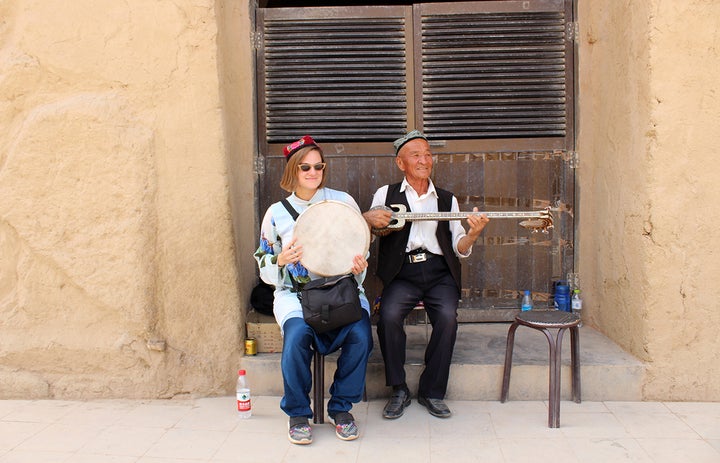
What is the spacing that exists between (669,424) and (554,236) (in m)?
1.35

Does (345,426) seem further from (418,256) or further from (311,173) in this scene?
(311,173)

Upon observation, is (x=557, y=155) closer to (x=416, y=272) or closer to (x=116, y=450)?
(x=416, y=272)

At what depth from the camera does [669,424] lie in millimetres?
3230

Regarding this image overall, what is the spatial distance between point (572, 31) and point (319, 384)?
2689mm

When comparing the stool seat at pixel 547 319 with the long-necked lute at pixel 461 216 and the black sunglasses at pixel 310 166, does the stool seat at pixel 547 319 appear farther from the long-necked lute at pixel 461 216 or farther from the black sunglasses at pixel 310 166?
the black sunglasses at pixel 310 166

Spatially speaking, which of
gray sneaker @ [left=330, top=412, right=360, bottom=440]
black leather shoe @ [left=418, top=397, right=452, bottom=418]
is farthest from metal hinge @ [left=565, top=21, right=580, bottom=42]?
gray sneaker @ [left=330, top=412, right=360, bottom=440]

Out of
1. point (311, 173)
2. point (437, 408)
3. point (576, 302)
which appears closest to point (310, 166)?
point (311, 173)

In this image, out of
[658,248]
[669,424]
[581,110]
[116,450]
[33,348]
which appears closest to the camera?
[116,450]

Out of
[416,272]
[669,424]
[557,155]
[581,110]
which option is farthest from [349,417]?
[581,110]

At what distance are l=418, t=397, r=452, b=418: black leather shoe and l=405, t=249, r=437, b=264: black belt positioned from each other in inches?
29.7

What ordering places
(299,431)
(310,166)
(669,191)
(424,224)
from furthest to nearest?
(424,224) < (669,191) < (310,166) < (299,431)

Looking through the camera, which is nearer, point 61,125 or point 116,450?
point 116,450

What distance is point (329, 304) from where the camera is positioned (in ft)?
10.2

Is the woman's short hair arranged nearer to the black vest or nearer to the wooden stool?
the black vest
